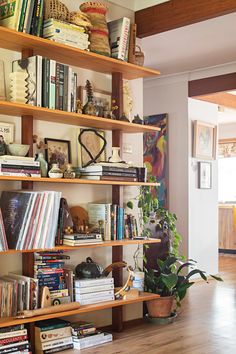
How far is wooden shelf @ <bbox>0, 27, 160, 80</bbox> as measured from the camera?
3268 mm

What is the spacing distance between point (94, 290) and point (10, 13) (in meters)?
1.90

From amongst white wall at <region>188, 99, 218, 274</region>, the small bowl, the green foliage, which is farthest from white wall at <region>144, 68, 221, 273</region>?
the small bowl

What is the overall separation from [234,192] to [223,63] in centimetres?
454

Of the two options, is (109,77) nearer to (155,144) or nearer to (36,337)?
(36,337)

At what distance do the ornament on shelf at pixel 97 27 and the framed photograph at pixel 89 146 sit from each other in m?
0.59

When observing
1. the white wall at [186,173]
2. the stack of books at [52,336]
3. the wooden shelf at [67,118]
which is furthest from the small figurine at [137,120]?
the white wall at [186,173]

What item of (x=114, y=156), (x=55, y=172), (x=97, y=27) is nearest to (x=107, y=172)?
(x=114, y=156)

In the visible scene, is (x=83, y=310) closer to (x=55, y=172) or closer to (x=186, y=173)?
(x=55, y=172)

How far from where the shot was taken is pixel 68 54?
3.61m

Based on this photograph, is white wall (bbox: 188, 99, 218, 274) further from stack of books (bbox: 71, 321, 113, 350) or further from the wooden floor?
stack of books (bbox: 71, 321, 113, 350)

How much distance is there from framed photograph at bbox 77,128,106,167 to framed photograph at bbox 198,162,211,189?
9.24 ft

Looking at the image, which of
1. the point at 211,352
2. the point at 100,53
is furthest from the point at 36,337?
the point at 100,53

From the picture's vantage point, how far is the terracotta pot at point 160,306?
14.0 feet

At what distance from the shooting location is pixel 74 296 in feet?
12.0
